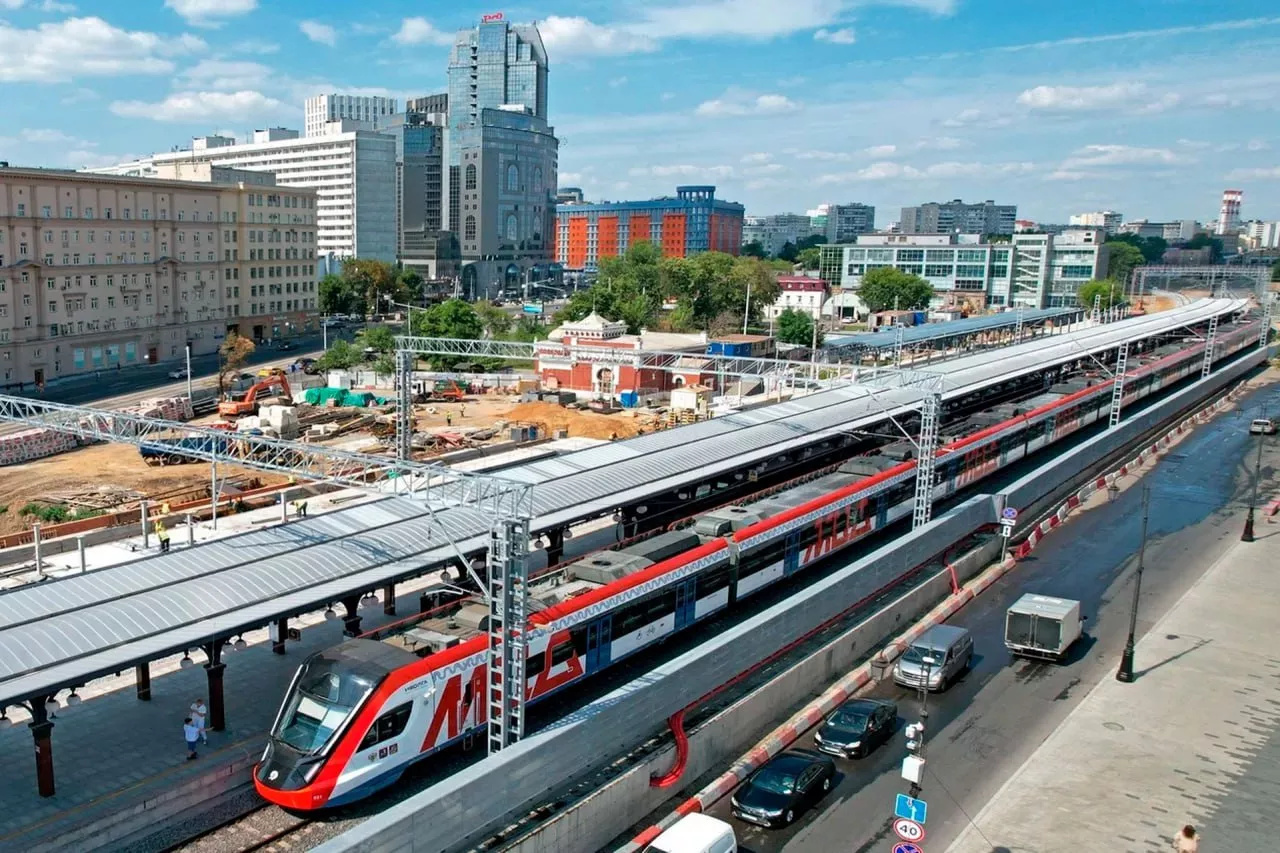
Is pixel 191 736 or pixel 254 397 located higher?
pixel 254 397

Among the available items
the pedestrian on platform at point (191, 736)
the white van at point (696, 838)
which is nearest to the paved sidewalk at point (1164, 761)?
the white van at point (696, 838)

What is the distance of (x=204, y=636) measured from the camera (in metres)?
16.1

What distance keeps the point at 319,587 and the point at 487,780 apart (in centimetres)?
601

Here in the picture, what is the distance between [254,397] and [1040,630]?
44090mm

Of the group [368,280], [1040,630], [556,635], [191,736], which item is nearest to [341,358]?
[368,280]

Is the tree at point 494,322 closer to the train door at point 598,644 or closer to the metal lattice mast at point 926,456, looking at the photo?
the metal lattice mast at point 926,456

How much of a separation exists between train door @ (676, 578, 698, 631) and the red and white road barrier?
14245 mm

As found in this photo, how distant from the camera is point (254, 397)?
5472 cm

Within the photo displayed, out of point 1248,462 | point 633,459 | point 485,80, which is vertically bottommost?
point 1248,462

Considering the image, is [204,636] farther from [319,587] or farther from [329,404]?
[329,404]

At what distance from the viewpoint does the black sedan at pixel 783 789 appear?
54.0 ft

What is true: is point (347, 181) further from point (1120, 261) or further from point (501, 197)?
point (1120, 261)

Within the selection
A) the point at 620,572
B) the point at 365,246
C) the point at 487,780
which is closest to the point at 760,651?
the point at 620,572

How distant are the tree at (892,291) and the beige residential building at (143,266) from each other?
204 ft
